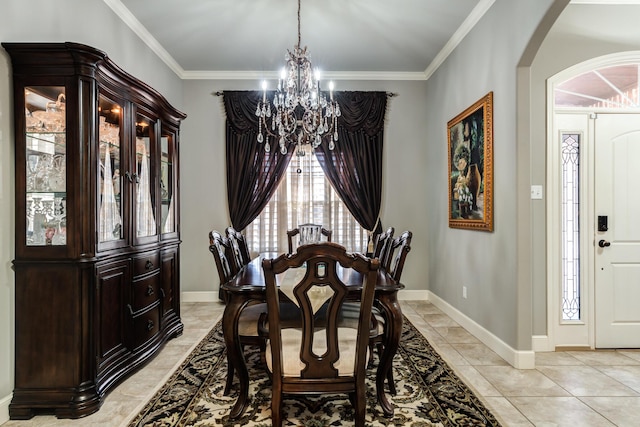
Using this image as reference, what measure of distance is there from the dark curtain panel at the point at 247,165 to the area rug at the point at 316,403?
2.29 metres

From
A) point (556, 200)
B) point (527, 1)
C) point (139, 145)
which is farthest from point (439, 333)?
point (139, 145)

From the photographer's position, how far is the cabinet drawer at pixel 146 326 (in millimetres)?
2795

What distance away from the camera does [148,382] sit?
103 inches

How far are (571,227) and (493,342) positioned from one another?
119 centimetres

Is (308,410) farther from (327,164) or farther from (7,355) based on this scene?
(327,164)

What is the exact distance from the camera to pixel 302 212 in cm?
498

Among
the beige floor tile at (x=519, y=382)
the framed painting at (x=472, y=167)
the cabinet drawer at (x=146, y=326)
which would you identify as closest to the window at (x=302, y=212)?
the framed painting at (x=472, y=167)

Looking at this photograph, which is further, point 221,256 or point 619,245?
point 619,245

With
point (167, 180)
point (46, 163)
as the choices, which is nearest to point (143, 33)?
point (167, 180)

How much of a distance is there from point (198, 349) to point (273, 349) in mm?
1699

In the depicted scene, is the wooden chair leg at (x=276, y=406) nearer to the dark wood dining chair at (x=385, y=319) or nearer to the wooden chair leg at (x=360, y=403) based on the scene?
the wooden chair leg at (x=360, y=403)

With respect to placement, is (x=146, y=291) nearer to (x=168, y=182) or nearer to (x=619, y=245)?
(x=168, y=182)

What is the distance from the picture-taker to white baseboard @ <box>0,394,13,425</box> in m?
2.11

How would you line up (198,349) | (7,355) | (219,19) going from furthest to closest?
1. (219,19)
2. (198,349)
3. (7,355)
